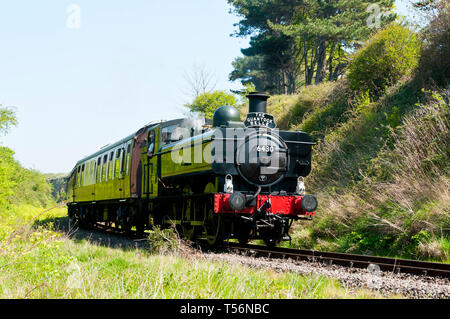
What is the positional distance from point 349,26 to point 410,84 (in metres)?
15.1

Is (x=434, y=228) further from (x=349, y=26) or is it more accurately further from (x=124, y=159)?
(x=349, y=26)

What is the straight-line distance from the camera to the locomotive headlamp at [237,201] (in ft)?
30.2

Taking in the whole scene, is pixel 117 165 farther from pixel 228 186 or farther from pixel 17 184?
pixel 17 184

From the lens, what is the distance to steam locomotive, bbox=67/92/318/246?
31.8 ft

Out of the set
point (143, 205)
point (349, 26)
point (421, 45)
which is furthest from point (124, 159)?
point (349, 26)

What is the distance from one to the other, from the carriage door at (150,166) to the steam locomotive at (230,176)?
1.1 inches

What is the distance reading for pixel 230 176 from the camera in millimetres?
9609

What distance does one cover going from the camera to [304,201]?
32.0ft

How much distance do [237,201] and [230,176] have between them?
0.61 meters

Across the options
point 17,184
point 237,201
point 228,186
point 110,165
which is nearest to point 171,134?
point 228,186

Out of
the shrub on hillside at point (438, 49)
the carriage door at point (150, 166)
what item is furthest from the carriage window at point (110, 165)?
the shrub on hillside at point (438, 49)

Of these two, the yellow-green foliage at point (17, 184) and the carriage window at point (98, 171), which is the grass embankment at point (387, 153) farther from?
the yellow-green foliage at point (17, 184)

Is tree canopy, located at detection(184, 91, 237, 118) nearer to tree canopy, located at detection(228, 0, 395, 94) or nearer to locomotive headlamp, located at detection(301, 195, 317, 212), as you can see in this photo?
tree canopy, located at detection(228, 0, 395, 94)

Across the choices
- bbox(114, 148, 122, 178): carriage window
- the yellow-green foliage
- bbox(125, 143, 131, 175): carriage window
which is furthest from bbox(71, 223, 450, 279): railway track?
the yellow-green foliage
